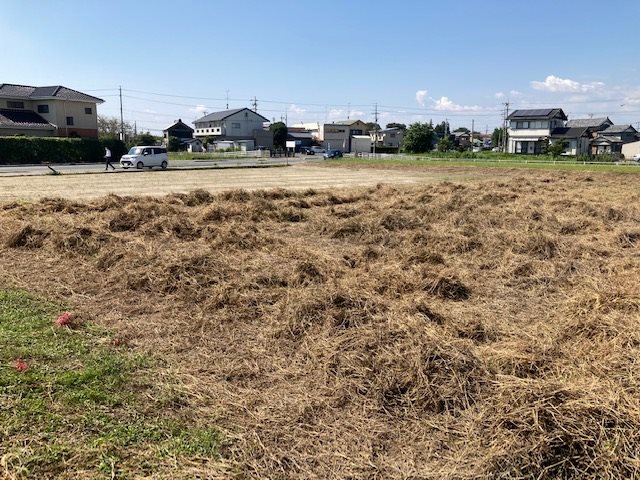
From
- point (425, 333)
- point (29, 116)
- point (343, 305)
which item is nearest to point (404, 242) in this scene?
point (343, 305)

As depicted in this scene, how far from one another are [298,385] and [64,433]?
4.77 ft

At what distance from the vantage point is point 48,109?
45188 mm

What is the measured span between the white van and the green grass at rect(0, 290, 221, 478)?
28.2 meters

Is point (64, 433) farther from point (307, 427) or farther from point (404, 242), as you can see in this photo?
point (404, 242)

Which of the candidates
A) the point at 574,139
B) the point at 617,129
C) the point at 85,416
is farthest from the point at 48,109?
the point at 617,129

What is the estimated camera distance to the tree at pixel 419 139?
61.6 m

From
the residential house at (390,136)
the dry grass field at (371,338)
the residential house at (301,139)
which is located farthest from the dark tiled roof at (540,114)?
the dry grass field at (371,338)

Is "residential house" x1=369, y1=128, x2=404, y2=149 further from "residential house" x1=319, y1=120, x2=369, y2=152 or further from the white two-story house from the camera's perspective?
the white two-story house

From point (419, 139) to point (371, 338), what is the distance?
60817 mm

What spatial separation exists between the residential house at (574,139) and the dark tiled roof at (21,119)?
2311 inches

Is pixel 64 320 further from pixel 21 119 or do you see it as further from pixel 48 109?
pixel 48 109

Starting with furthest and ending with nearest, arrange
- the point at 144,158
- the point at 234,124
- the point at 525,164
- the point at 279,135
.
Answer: the point at 234,124
the point at 279,135
the point at 525,164
the point at 144,158

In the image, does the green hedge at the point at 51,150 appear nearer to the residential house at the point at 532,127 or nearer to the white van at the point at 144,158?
the white van at the point at 144,158

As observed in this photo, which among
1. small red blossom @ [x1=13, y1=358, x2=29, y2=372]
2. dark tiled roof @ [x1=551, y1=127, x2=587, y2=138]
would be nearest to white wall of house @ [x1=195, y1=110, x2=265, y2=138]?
dark tiled roof @ [x1=551, y1=127, x2=587, y2=138]
